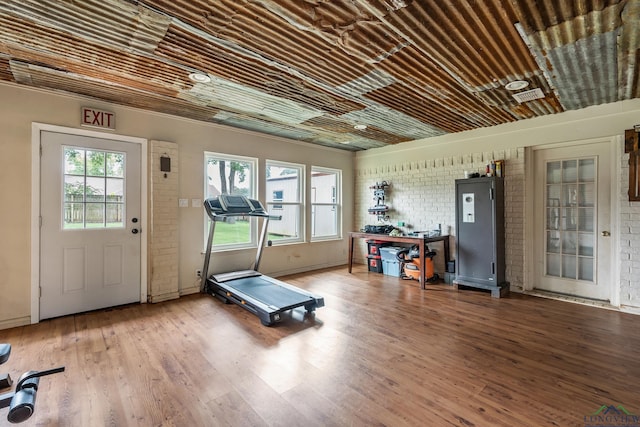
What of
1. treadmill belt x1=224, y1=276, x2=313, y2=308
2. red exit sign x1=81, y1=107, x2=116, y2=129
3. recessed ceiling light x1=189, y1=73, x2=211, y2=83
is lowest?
treadmill belt x1=224, y1=276, x2=313, y2=308

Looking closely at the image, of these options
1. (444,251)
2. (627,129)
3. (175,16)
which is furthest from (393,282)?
(175,16)

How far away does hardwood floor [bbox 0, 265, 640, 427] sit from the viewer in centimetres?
194

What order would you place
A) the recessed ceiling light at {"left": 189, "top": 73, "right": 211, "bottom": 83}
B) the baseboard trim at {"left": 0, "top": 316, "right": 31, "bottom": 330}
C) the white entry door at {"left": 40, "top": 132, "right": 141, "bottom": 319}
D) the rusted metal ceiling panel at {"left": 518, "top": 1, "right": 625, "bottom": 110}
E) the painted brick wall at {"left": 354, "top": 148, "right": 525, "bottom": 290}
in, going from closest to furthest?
the rusted metal ceiling panel at {"left": 518, "top": 1, "right": 625, "bottom": 110} → the recessed ceiling light at {"left": 189, "top": 73, "right": 211, "bottom": 83} → the baseboard trim at {"left": 0, "top": 316, "right": 31, "bottom": 330} → the white entry door at {"left": 40, "top": 132, "right": 141, "bottom": 319} → the painted brick wall at {"left": 354, "top": 148, "right": 525, "bottom": 290}

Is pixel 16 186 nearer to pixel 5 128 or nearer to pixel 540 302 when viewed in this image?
pixel 5 128

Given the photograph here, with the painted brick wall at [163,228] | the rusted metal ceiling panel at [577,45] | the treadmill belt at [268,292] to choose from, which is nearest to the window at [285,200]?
the treadmill belt at [268,292]

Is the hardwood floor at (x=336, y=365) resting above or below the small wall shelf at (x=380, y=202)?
below

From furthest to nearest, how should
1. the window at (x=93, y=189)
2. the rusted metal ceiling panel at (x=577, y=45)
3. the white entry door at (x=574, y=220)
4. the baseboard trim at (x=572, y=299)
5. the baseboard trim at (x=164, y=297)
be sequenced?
the baseboard trim at (x=164, y=297), the white entry door at (x=574, y=220), the baseboard trim at (x=572, y=299), the window at (x=93, y=189), the rusted metal ceiling panel at (x=577, y=45)

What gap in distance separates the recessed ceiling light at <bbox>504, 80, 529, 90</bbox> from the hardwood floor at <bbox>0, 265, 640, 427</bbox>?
2647mm

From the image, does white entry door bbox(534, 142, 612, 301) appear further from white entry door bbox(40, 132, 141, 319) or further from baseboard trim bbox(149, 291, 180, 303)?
white entry door bbox(40, 132, 141, 319)

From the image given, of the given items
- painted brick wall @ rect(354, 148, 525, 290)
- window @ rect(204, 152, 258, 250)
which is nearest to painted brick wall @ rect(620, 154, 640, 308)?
painted brick wall @ rect(354, 148, 525, 290)

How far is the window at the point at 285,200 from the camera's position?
18.7 feet

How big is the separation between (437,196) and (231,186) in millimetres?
3770

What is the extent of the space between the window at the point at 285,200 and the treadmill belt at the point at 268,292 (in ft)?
4.31

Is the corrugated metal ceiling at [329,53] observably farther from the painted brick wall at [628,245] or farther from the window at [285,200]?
the window at [285,200]
